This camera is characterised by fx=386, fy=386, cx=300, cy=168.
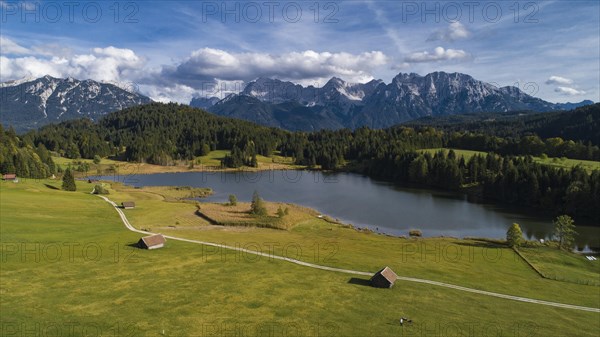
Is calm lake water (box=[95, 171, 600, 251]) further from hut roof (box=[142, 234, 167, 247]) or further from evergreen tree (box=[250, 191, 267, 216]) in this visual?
hut roof (box=[142, 234, 167, 247])

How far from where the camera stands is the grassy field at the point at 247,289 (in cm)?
3403

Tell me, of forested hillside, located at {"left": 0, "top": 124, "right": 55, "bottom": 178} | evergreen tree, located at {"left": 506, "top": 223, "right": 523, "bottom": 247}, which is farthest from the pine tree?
evergreen tree, located at {"left": 506, "top": 223, "right": 523, "bottom": 247}

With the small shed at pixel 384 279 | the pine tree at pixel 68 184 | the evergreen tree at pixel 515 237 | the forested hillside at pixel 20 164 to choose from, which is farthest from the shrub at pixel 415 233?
the forested hillside at pixel 20 164

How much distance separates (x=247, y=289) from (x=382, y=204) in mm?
74290

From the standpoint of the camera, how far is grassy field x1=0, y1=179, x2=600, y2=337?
34031 millimetres

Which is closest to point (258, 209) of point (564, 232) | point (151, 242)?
point (151, 242)

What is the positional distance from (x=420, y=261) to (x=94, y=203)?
71.5m

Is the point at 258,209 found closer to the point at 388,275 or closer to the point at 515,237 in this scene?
the point at 388,275

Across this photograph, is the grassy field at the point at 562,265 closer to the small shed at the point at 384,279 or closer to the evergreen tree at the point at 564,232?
the evergreen tree at the point at 564,232

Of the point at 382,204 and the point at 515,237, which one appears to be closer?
the point at 515,237

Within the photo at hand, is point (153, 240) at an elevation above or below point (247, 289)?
above

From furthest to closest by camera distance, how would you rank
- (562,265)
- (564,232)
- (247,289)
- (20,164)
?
(20,164), (564,232), (562,265), (247,289)

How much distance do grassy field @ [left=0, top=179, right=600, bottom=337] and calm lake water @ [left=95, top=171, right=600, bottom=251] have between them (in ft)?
62.4

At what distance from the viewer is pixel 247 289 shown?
4241 cm
